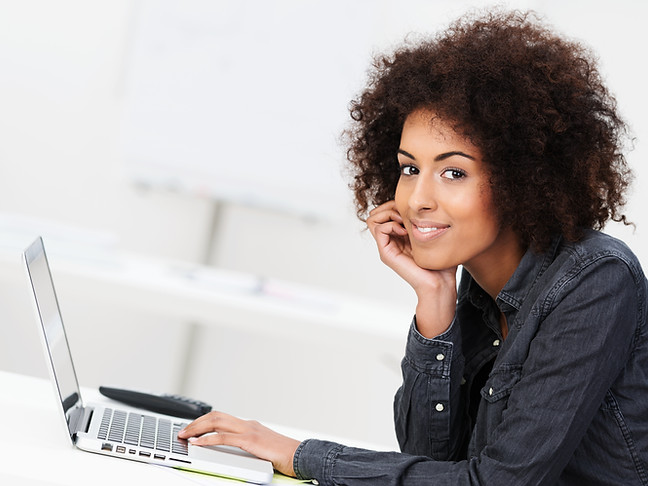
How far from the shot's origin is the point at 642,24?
2.89 m

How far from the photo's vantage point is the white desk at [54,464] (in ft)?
3.05

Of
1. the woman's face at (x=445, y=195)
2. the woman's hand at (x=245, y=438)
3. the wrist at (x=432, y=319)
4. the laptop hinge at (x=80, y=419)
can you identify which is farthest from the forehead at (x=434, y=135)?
the laptop hinge at (x=80, y=419)

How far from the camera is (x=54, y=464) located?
0.96 m

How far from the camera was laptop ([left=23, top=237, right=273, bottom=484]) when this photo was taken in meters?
1.02

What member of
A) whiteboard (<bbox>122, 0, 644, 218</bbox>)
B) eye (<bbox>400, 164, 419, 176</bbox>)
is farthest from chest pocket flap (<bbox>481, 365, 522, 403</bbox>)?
whiteboard (<bbox>122, 0, 644, 218</bbox>)

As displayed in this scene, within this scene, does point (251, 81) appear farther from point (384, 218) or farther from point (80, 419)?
point (80, 419)

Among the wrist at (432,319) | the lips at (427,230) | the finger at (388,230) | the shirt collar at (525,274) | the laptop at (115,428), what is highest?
the finger at (388,230)

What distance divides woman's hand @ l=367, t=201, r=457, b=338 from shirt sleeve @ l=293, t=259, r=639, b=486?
24cm

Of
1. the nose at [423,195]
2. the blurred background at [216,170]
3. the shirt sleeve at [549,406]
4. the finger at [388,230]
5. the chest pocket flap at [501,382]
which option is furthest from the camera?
the blurred background at [216,170]

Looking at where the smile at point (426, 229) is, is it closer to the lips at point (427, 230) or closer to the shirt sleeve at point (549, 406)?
the lips at point (427, 230)

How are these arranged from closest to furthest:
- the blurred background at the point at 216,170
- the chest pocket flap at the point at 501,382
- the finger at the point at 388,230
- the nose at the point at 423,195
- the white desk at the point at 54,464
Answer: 1. the white desk at the point at 54,464
2. the chest pocket flap at the point at 501,382
3. the nose at the point at 423,195
4. the finger at the point at 388,230
5. the blurred background at the point at 216,170

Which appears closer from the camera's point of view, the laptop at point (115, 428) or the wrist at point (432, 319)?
the laptop at point (115, 428)

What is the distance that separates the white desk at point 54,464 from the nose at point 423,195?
0.50 metres

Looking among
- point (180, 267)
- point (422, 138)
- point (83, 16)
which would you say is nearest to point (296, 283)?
point (180, 267)
